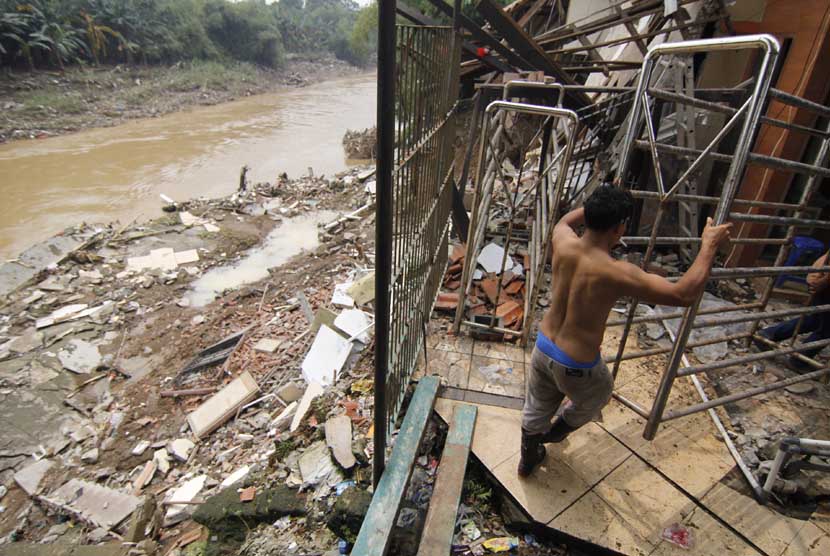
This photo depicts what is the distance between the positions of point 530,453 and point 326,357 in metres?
2.72

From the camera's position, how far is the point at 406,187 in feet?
7.84

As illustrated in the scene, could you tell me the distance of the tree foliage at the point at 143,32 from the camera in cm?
1922

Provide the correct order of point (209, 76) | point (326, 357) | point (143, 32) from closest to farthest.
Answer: point (326, 357) < point (143, 32) < point (209, 76)

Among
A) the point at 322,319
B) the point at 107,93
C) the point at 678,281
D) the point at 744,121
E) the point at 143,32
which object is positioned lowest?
the point at 322,319

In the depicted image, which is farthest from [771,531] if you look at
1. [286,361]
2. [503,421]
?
[286,361]

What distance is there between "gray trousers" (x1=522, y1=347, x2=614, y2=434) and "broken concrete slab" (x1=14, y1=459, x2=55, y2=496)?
14.6 ft

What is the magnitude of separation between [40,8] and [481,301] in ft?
88.9

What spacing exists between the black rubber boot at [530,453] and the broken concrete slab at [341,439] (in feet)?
3.91

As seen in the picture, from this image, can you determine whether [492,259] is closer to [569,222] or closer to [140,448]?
[569,222]

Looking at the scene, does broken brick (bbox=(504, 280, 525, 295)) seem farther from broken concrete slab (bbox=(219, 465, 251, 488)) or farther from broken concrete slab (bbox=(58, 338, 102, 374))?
broken concrete slab (bbox=(58, 338, 102, 374))

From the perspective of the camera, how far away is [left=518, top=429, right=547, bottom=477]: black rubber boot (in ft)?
7.95

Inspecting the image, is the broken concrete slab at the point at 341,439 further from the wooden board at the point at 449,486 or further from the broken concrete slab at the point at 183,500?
the broken concrete slab at the point at 183,500

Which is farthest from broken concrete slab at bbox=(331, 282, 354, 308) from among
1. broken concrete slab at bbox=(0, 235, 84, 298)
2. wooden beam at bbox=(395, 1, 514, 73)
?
broken concrete slab at bbox=(0, 235, 84, 298)

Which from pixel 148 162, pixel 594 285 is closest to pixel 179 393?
pixel 594 285
